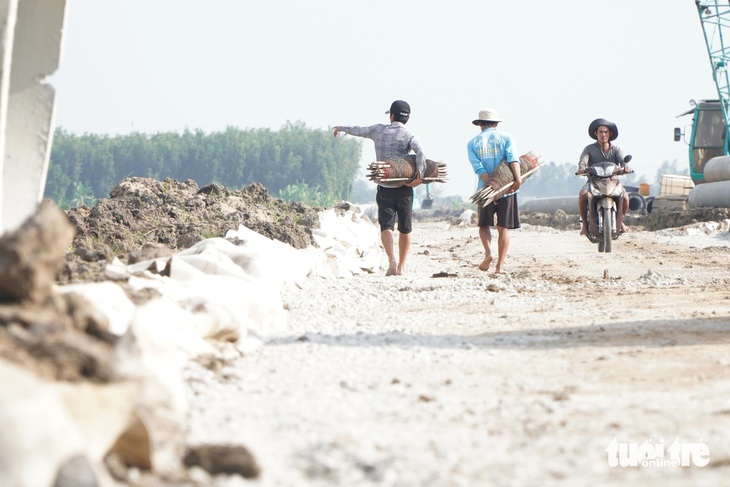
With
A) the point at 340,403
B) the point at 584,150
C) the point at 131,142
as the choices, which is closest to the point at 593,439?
the point at 340,403

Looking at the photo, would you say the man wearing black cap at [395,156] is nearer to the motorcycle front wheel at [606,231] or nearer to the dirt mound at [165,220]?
the dirt mound at [165,220]

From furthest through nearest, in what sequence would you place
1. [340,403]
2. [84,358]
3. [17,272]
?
[340,403]
[17,272]
[84,358]

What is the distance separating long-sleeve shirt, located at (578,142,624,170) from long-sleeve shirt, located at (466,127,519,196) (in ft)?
5.83

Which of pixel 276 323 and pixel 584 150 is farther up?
pixel 584 150

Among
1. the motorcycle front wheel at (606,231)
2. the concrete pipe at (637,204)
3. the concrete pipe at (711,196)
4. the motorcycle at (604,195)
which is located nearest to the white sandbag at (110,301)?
the motorcycle at (604,195)

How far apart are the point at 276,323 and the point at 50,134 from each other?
1.93m

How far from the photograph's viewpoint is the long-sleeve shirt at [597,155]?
14.0m

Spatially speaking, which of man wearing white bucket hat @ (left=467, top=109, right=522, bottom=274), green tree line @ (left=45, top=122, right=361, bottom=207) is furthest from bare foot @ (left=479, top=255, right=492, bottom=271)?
green tree line @ (left=45, top=122, right=361, bottom=207)

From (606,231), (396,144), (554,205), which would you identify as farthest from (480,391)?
(554,205)

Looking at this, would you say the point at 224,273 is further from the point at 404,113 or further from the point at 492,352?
the point at 404,113

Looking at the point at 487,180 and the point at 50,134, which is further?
the point at 487,180

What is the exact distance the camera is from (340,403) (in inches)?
189

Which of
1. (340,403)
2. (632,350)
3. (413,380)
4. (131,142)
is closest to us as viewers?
(340,403)

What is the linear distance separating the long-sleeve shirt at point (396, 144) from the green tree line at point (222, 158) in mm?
89210
